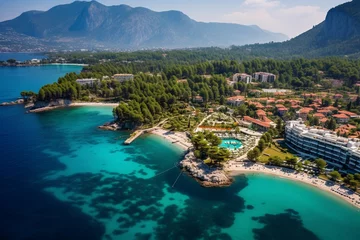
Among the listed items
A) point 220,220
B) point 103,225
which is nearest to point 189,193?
point 220,220

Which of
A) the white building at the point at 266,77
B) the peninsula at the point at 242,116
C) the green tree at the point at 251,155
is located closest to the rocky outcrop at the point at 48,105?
the peninsula at the point at 242,116

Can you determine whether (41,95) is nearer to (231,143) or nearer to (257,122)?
(231,143)

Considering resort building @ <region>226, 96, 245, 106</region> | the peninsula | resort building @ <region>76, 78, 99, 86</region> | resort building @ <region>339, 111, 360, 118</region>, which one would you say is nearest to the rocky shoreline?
the peninsula

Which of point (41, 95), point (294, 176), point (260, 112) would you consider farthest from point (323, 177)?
point (41, 95)

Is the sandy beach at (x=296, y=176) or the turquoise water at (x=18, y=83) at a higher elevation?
the turquoise water at (x=18, y=83)

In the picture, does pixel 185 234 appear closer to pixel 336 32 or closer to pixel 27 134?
pixel 27 134

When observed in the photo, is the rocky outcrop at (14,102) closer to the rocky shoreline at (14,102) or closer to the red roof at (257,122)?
the rocky shoreline at (14,102)

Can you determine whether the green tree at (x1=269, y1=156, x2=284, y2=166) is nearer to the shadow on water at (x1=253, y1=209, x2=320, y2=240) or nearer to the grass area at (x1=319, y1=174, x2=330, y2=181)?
the grass area at (x1=319, y1=174, x2=330, y2=181)
